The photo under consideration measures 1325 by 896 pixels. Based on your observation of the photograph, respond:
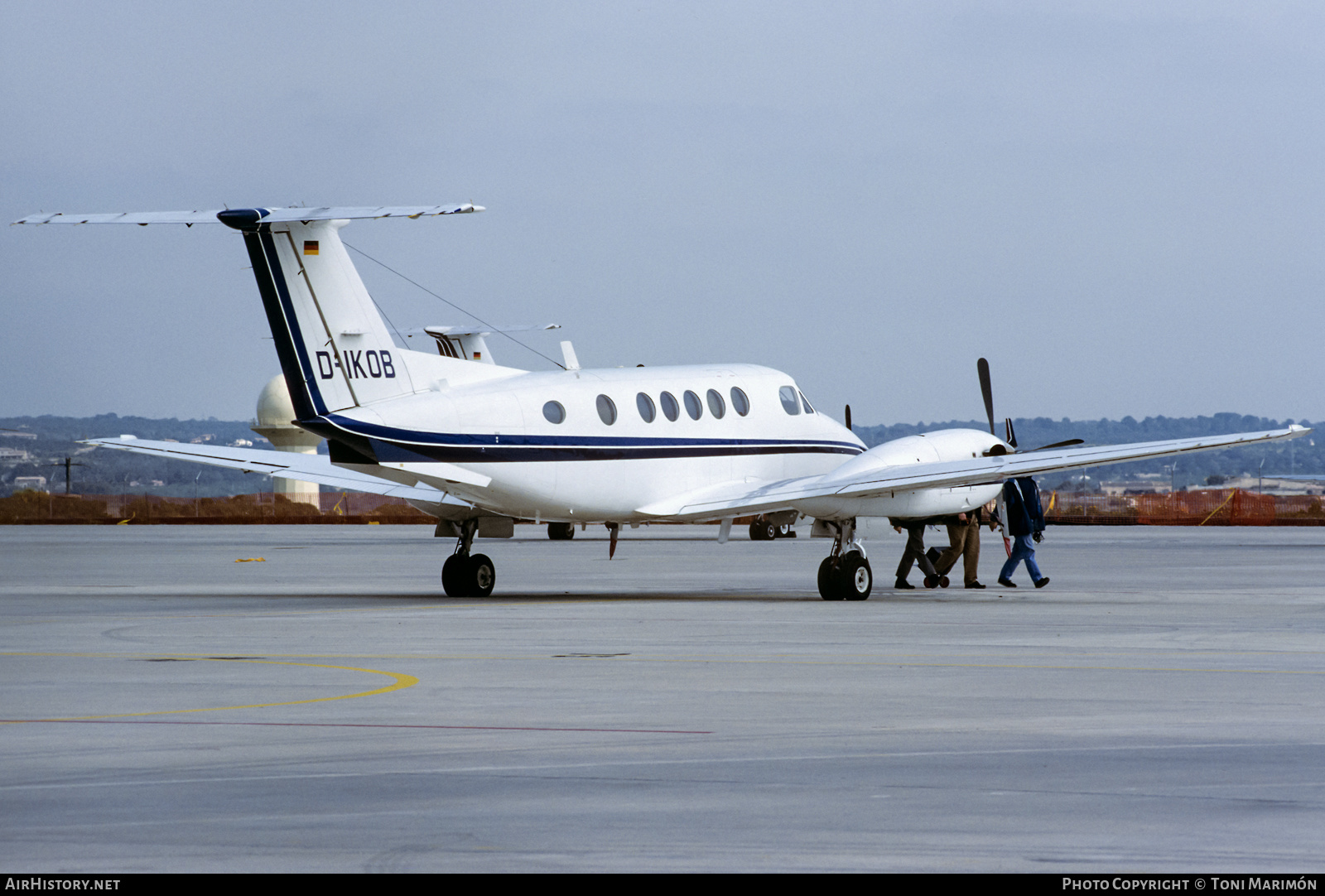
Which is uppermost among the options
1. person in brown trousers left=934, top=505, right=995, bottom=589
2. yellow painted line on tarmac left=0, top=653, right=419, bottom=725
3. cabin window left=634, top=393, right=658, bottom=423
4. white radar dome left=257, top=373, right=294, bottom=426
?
white radar dome left=257, top=373, right=294, bottom=426

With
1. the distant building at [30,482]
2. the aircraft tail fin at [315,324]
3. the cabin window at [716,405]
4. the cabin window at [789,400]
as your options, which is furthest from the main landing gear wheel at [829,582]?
the distant building at [30,482]

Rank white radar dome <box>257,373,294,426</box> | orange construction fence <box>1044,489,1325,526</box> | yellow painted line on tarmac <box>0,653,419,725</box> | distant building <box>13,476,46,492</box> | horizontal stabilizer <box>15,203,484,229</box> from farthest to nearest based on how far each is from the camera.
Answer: distant building <box>13,476,46,492</box> < white radar dome <box>257,373,294,426</box> < orange construction fence <box>1044,489,1325,526</box> < horizontal stabilizer <box>15,203,484,229</box> < yellow painted line on tarmac <box>0,653,419,725</box>

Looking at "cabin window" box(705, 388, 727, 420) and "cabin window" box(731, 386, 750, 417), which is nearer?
"cabin window" box(705, 388, 727, 420)

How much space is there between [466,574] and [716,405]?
4.82 meters

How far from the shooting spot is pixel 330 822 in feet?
27.0

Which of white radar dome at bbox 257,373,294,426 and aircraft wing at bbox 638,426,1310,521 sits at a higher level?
white radar dome at bbox 257,373,294,426

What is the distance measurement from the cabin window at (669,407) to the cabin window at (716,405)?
2.44 feet

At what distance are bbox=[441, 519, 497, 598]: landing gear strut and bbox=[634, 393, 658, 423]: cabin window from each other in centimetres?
307

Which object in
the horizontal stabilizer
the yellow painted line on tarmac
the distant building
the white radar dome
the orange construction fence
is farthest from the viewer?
the distant building

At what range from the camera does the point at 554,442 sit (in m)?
25.0

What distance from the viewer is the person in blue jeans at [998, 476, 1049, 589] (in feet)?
94.1

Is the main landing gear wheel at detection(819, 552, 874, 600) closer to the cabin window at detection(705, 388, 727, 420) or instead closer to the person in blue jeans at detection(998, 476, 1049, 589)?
the cabin window at detection(705, 388, 727, 420)

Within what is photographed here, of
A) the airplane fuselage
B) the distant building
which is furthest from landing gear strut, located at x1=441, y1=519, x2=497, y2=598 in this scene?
the distant building

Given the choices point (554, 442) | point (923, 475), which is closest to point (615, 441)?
point (554, 442)
